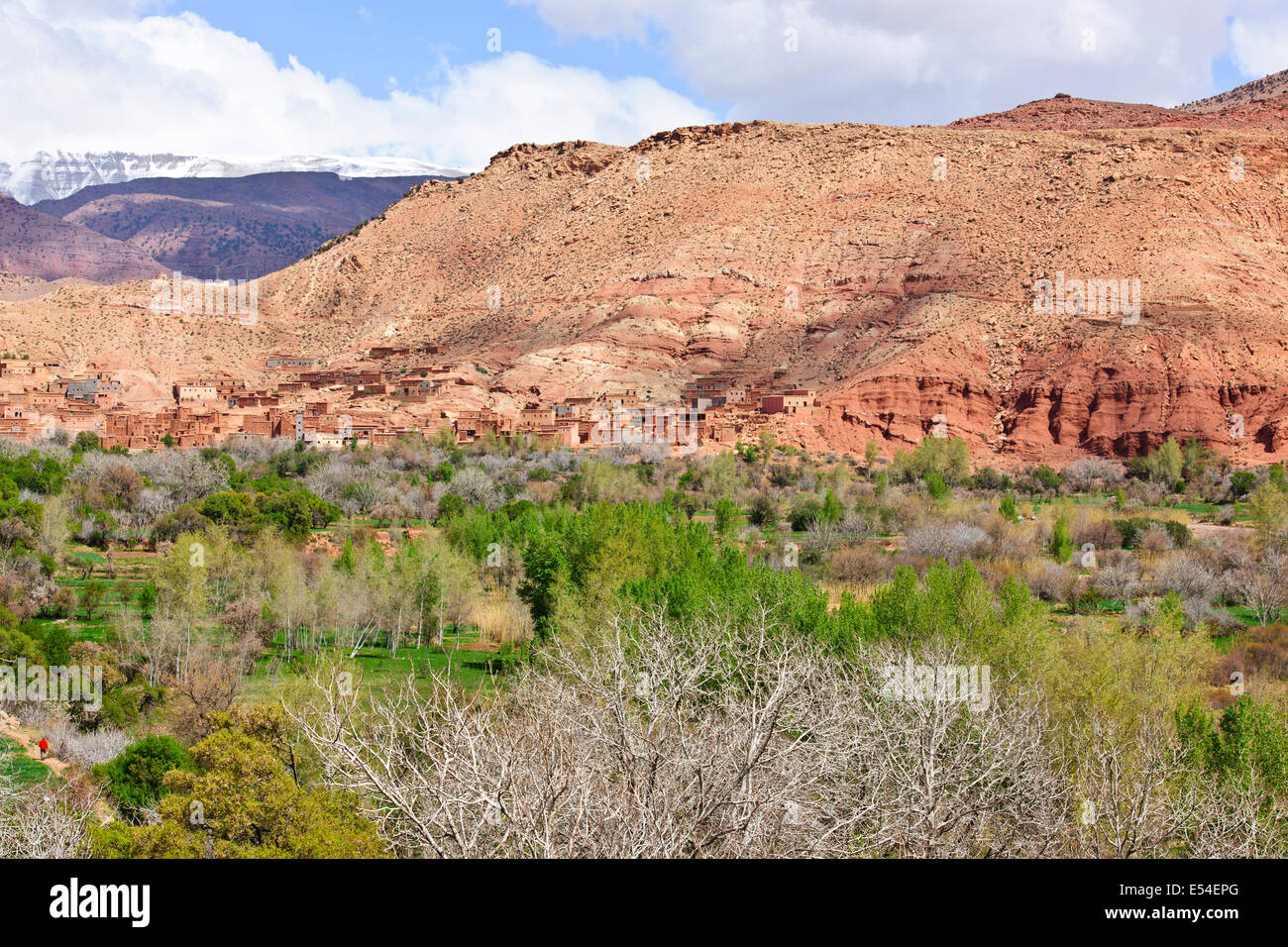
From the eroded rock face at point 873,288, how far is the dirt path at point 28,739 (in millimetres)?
44949

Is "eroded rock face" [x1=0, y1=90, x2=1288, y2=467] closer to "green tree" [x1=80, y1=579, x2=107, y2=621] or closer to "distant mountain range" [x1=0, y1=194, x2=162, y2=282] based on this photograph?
"green tree" [x1=80, y1=579, x2=107, y2=621]

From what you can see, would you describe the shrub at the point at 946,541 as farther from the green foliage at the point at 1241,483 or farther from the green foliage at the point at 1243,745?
the green foliage at the point at 1243,745

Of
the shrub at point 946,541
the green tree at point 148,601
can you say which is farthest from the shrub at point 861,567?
the green tree at point 148,601

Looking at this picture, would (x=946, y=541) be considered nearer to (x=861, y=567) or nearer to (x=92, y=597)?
(x=861, y=567)

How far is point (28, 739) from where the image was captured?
16422 millimetres

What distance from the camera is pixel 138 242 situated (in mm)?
189250

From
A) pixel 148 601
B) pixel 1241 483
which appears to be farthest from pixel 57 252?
pixel 1241 483

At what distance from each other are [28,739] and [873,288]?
59866 millimetres

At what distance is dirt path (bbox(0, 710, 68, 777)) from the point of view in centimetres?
1536

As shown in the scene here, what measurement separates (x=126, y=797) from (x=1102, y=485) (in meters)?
45.2

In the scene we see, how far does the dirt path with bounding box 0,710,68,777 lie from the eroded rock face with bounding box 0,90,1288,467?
4495 centimetres
